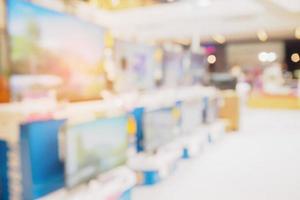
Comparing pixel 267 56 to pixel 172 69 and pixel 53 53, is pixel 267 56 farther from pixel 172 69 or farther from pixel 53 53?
pixel 53 53

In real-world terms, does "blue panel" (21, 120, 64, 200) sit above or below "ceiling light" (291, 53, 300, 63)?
below

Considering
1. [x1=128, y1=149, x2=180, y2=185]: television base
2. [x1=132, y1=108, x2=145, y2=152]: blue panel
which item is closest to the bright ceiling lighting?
[x1=132, y1=108, x2=145, y2=152]: blue panel

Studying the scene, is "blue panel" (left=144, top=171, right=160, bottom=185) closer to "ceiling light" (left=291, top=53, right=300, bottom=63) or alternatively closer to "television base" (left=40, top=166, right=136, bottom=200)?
"television base" (left=40, top=166, right=136, bottom=200)

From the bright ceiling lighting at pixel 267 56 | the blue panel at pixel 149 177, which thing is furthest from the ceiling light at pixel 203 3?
the bright ceiling lighting at pixel 267 56

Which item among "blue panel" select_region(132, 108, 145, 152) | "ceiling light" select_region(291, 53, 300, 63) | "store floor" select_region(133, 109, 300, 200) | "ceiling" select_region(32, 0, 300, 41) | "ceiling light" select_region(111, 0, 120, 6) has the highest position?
"ceiling light" select_region(111, 0, 120, 6)

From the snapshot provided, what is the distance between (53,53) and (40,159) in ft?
2.26

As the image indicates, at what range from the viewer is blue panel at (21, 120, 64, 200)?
1.94 meters


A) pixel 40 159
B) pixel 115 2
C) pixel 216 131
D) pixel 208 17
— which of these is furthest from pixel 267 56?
pixel 40 159

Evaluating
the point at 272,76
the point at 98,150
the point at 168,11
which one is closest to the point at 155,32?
the point at 168,11

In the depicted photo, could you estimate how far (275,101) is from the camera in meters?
10.0

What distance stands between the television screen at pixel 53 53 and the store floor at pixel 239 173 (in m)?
1.13

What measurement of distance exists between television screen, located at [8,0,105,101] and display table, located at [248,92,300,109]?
8.36 metres

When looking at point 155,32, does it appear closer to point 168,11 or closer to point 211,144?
point 168,11

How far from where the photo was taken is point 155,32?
1184cm
